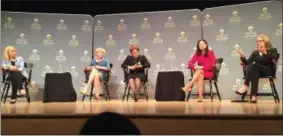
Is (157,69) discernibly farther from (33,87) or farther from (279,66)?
(33,87)

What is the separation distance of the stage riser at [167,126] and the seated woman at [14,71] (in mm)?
2774

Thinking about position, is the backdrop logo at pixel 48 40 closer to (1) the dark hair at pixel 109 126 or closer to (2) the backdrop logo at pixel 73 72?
(2) the backdrop logo at pixel 73 72

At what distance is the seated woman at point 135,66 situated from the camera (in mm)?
6004

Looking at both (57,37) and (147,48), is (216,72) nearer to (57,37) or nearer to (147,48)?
(147,48)

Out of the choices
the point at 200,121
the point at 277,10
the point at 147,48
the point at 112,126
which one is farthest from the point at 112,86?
the point at 112,126

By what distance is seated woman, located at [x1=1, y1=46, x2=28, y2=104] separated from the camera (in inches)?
219

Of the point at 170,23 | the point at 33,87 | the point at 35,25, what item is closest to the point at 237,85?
the point at 170,23

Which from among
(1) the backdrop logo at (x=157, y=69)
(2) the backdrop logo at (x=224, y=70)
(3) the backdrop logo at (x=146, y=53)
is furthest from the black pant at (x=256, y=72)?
(3) the backdrop logo at (x=146, y=53)

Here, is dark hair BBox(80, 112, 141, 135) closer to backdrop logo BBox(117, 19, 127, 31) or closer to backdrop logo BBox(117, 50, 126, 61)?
backdrop logo BBox(117, 50, 126, 61)

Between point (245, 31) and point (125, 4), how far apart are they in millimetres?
2391

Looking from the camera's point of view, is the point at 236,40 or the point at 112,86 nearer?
the point at 236,40

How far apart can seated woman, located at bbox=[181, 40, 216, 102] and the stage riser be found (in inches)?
108

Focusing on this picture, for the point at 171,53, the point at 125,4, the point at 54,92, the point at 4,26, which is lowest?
the point at 54,92

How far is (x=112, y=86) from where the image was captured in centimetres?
675
